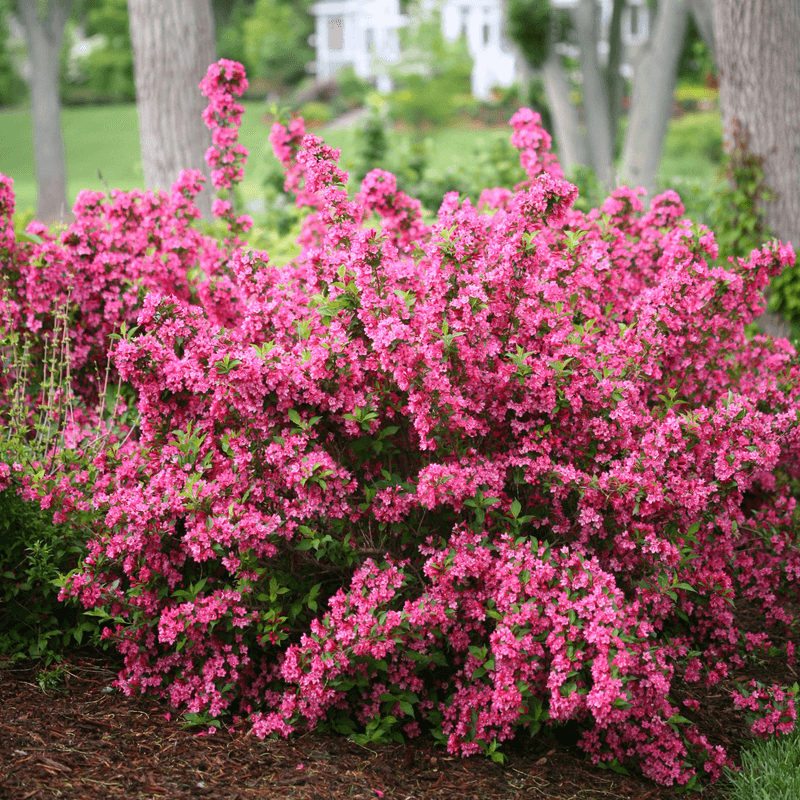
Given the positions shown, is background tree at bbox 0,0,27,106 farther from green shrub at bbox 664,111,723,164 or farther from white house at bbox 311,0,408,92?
green shrub at bbox 664,111,723,164

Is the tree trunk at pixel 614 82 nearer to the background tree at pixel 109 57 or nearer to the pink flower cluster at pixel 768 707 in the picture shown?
the pink flower cluster at pixel 768 707

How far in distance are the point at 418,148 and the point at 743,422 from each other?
8.34 meters

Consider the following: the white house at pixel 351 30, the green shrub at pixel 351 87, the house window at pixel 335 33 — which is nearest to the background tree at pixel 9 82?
the green shrub at pixel 351 87

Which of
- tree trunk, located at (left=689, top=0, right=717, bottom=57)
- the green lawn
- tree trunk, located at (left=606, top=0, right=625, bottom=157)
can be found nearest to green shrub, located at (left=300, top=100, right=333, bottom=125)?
the green lawn

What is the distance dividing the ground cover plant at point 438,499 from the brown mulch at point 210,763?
0.28 ft

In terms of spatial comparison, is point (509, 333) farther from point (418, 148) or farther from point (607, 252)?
point (418, 148)

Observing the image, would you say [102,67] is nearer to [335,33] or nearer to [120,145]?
[120,145]

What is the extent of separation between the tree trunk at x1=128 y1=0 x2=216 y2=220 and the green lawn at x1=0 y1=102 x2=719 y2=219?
18207mm

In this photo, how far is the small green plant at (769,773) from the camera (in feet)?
10.2

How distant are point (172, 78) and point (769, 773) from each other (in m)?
6.73

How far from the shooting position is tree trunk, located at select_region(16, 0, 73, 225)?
19.8m

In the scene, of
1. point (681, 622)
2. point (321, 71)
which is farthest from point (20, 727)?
point (321, 71)

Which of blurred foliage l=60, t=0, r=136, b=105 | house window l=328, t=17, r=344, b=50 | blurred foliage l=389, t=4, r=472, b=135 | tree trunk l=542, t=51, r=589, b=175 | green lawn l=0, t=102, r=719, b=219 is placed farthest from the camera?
house window l=328, t=17, r=344, b=50

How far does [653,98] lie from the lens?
11.9 meters
